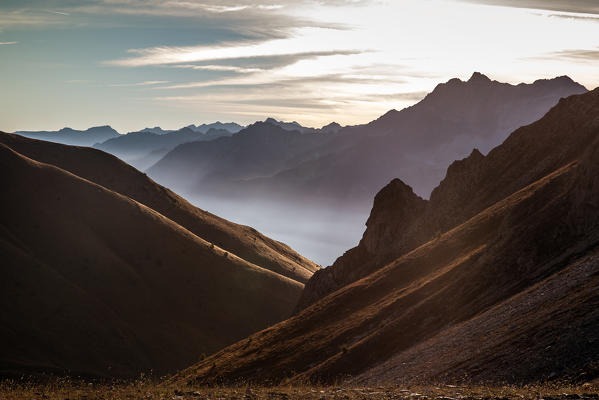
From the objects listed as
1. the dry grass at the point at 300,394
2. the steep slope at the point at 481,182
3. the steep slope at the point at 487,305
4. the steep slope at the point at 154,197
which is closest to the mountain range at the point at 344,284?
the steep slope at the point at 487,305

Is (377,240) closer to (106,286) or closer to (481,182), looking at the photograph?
(481,182)

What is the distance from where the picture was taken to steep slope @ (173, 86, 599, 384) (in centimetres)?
2536

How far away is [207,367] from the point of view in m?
61.9

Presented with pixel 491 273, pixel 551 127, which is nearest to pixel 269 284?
pixel 551 127

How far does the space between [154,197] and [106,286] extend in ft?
214

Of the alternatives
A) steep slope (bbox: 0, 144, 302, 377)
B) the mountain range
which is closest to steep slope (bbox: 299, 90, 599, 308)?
the mountain range

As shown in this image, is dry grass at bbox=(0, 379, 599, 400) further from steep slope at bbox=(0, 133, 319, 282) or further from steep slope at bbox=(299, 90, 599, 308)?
steep slope at bbox=(0, 133, 319, 282)

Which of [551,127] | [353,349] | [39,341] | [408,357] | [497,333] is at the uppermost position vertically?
[551,127]

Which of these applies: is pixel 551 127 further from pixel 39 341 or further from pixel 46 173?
pixel 46 173

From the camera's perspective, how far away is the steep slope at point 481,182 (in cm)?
6469

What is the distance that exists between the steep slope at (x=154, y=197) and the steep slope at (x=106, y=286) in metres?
22.4

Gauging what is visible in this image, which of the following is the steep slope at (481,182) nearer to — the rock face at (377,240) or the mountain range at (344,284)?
the rock face at (377,240)

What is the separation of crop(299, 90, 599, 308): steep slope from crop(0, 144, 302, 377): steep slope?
47.1 m

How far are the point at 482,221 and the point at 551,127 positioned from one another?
83.7ft
